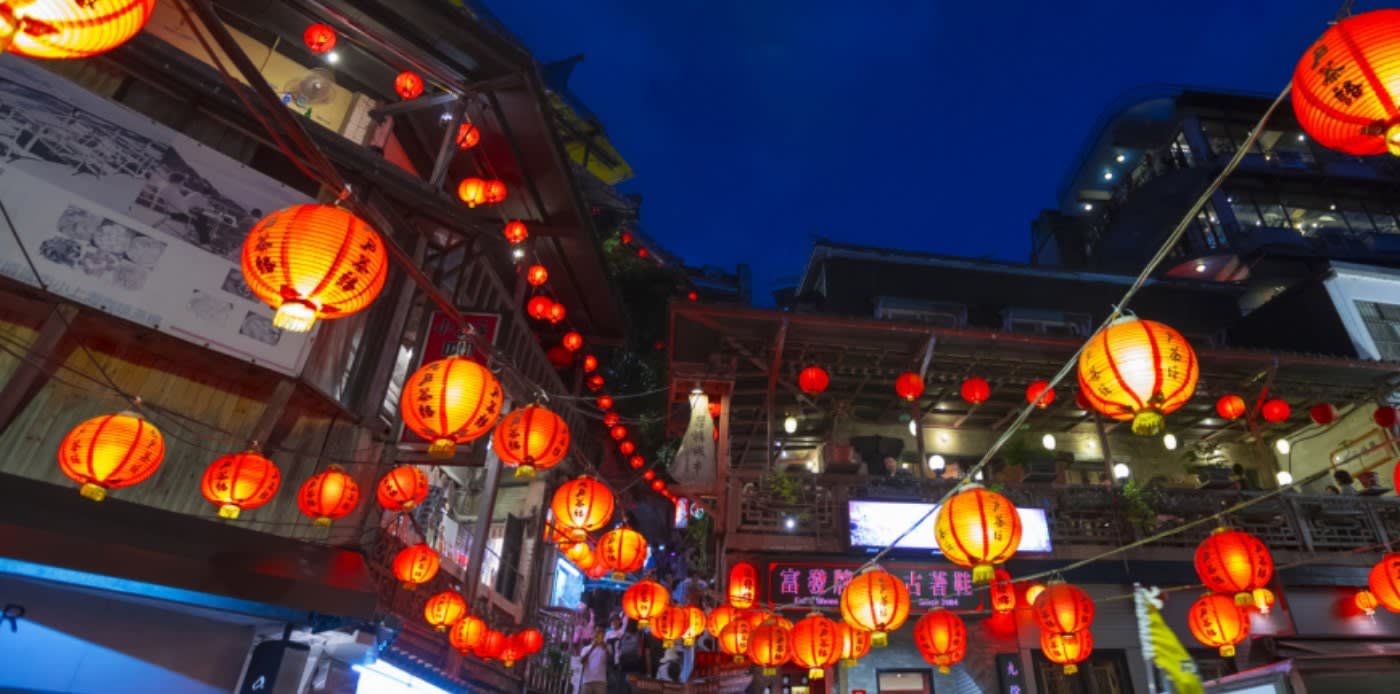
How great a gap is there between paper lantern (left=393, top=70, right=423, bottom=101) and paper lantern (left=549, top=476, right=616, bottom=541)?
7152 mm

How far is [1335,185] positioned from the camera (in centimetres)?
2923

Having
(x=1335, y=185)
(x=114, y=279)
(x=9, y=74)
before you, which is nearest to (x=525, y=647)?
(x=114, y=279)

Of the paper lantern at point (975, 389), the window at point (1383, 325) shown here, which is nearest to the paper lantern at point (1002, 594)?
the paper lantern at point (975, 389)

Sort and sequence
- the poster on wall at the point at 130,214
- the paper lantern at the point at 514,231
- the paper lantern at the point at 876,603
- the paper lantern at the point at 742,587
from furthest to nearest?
the paper lantern at the point at 514,231
the paper lantern at the point at 742,587
the paper lantern at the point at 876,603
the poster on wall at the point at 130,214

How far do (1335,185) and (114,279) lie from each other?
41.2m

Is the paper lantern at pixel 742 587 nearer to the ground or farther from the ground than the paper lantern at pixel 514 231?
nearer to the ground

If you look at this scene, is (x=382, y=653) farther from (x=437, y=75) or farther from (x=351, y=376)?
(x=437, y=75)

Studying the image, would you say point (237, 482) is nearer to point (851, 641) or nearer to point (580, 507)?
point (580, 507)

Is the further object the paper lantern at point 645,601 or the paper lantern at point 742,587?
the paper lantern at point 742,587

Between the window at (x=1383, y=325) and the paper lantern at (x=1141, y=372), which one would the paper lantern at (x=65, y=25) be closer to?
the paper lantern at (x=1141, y=372)

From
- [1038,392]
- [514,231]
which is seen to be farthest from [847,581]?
[514,231]

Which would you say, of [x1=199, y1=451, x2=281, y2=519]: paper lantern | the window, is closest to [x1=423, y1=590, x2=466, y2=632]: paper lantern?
[x1=199, y1=451, x2=281, y2=519]: paper lantern

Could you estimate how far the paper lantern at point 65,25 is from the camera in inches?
126

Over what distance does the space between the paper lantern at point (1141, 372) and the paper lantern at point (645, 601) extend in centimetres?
848
